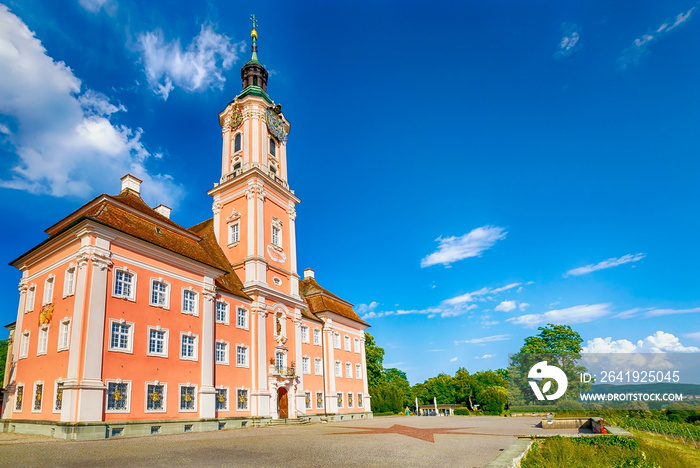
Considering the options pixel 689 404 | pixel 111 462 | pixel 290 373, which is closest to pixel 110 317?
pixel 111 462

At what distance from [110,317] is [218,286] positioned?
8.23 m

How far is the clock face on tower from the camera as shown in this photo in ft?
135

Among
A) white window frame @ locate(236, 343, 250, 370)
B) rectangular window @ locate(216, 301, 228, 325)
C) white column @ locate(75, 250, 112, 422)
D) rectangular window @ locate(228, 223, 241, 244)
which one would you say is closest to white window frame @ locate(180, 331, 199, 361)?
rectangular window @ locate(216, 301, 228, 325)

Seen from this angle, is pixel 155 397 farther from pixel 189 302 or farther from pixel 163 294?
pixel 189 302

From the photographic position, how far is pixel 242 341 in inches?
1267

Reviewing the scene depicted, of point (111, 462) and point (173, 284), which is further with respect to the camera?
point (173, 284)

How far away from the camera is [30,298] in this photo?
27.0m

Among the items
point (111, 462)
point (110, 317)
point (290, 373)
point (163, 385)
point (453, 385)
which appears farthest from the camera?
point (453, 385)

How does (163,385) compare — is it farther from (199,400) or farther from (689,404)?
(689,404)

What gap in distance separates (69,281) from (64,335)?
2.79 meters

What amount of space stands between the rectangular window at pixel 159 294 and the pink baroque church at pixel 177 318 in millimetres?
62

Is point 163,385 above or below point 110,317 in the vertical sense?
below

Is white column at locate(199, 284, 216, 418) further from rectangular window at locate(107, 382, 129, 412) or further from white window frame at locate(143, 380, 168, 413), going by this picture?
rectangular window at locate(107, 382, 129, 412)

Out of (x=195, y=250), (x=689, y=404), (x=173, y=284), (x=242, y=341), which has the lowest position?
(x=689, y=404)
